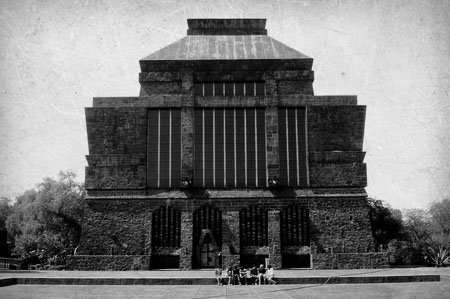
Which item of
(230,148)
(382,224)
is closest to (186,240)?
(230,148)

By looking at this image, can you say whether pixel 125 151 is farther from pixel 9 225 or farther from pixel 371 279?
pixel 9 225

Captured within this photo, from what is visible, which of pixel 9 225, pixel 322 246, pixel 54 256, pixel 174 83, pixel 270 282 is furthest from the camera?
pixel 9 225

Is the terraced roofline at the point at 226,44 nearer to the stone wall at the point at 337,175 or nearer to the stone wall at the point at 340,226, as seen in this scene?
the stone wall at the point at 337,175

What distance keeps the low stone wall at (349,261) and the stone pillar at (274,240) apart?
9.65 ft

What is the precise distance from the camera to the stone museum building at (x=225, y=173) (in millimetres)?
39969

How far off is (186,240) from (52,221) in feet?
67.6

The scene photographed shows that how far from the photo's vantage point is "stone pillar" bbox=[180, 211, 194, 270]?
39531 mm

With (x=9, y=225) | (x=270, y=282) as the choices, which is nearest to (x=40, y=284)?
(x=270, y=282)

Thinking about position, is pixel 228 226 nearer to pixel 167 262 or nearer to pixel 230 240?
pixel 230 240

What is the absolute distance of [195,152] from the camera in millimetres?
41750

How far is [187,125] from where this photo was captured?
4203 centimetres

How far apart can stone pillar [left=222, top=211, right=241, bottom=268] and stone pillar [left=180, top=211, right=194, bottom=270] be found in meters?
2.70

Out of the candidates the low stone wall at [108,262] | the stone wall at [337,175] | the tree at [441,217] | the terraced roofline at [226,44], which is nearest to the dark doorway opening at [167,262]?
the low stone wall at [108,262]

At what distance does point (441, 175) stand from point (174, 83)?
82.4 feet
